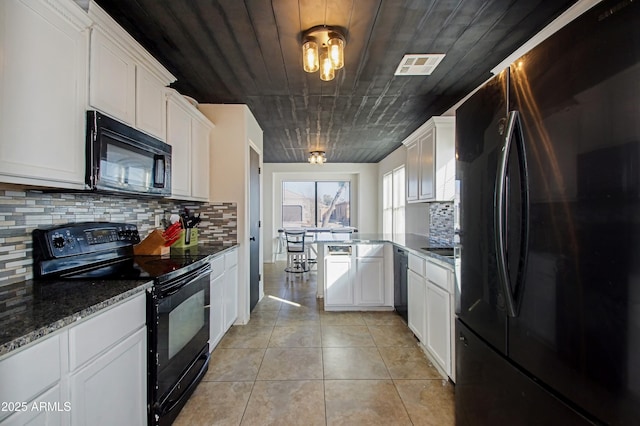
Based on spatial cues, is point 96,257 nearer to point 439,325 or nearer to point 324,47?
point 324,47

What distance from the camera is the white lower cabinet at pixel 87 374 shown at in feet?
2.68

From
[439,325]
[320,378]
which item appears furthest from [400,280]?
[320,378]

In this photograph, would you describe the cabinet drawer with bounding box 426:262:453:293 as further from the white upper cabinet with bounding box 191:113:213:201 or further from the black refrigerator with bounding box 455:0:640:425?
the white upper cabinet with bounding box 191:113:213:201

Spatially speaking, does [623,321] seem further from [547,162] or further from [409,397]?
[409,397]

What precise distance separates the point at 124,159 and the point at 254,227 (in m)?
2.06

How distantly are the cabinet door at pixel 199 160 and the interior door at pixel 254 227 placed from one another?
0.57 metres

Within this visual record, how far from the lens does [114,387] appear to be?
3.89 ft

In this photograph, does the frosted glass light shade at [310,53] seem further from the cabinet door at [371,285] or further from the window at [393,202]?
the window at [393,202]

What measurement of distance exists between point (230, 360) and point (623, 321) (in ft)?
8.10

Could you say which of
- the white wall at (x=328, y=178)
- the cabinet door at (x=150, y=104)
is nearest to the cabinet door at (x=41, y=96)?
the cabinet door at (x=150, y=104)

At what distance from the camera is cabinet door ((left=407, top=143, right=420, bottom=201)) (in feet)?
11.3

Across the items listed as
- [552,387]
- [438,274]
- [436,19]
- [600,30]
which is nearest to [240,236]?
Answer: [438,274]

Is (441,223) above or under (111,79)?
under

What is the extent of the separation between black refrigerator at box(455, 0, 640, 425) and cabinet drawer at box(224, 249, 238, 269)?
2161 mm
